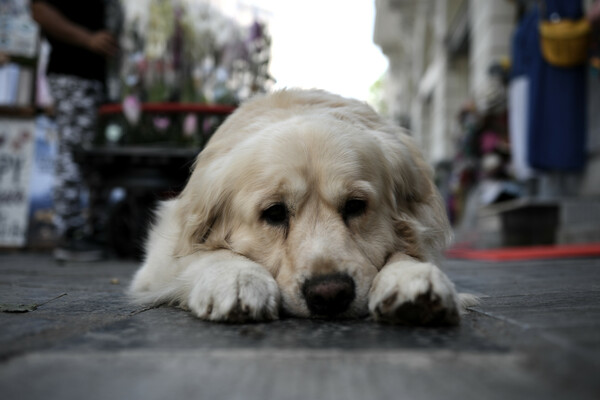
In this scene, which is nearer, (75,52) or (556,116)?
(75,52)

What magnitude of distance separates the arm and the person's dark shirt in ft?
0.34

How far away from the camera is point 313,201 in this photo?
2234mm

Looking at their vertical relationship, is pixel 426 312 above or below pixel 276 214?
below

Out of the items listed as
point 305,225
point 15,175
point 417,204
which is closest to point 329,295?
point 305,225

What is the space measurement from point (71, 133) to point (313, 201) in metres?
4.11

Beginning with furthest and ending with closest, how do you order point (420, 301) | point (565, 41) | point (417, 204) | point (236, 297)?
point (565, 41) → point (417, 204) → point (236, 297) → point (420, 301)

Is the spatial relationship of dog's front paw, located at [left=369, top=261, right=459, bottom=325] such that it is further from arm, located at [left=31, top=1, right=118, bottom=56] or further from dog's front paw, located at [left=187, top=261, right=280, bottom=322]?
arm, located at [left=31, top=1, right=118, bottom=56]

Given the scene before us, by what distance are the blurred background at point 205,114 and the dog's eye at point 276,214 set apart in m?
1.15

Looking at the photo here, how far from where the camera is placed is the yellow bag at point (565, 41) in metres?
6.12

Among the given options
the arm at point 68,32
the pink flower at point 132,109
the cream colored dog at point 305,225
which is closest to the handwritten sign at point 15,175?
the arm at point 68,32

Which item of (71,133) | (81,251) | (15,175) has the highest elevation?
(71,133)

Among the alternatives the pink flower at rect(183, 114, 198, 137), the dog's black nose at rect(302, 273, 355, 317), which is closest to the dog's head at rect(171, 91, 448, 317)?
the dog's black nose at rect(302, 273, 355, 317)

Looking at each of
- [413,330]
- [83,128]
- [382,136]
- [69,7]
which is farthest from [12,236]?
[413,330]

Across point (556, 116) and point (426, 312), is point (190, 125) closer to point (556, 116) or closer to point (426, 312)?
point (426, 312)
